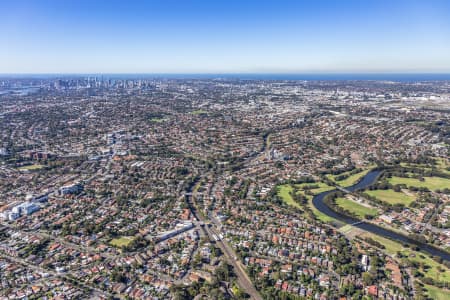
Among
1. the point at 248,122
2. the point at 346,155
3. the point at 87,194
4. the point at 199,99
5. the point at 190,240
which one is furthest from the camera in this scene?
the point at 199,99

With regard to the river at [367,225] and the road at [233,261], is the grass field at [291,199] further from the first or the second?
the road at [233,261]

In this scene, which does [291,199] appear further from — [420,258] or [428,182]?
[428,182]

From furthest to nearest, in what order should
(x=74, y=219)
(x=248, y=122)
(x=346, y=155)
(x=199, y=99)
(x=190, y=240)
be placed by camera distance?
(x=199, y=99)
(x=248, y=122)
(x=346, y=155)
(x=74, y=219)
(x=190, y=240)

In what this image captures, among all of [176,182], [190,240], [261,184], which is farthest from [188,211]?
[261,184]

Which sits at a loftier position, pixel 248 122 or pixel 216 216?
pixel 248 122

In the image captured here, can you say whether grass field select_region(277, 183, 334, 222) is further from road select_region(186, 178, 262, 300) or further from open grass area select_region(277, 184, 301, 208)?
road select_region(186, 178, 262, 300)

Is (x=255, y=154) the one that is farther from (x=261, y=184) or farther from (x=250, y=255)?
(x=250, y=255)

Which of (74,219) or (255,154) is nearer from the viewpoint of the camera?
(74,219)

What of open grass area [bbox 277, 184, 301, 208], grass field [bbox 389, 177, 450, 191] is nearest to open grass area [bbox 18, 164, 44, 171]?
open grass area [bbox 277, 184, 301, 208]
